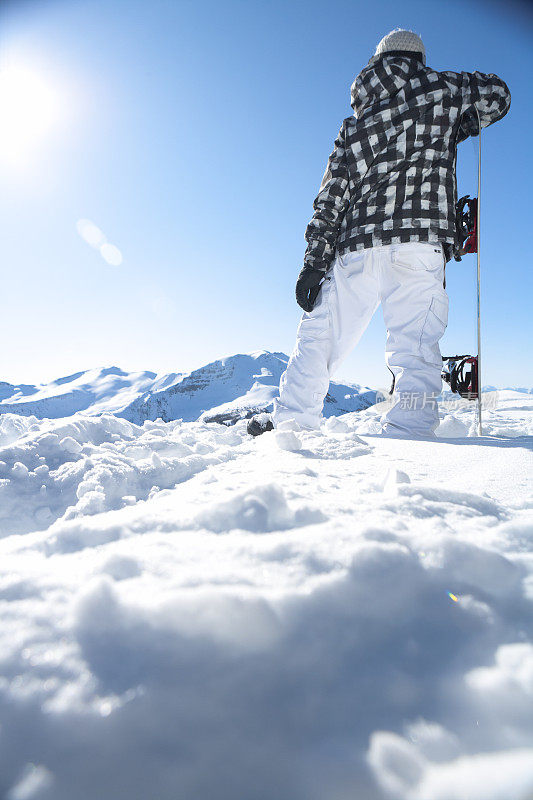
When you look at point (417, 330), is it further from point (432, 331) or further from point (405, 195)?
point (405, 195)

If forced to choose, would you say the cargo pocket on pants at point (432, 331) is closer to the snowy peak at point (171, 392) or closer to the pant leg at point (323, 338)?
the pant leg at point (323, 338)

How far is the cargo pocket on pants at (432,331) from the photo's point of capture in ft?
8.68

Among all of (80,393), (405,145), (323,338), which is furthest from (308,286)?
(80,393)

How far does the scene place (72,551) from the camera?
0.83m

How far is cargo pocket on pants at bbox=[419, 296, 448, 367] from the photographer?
8.68ft

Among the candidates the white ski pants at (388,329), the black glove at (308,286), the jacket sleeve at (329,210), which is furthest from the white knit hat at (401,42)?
the black glove at (308,286)

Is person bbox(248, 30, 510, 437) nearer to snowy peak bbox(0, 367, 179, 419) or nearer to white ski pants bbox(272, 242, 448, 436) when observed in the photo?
white ski pants bbox(272, 242, 448, 436)

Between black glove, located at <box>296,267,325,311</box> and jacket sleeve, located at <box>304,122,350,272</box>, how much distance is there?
0.05 m

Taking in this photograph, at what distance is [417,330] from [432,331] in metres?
0.10

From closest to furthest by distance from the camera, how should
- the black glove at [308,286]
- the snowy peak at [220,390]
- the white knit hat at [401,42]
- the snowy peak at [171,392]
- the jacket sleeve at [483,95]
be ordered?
the jacket sleeve at [483,95]
the white knit hat at [401,42]
the black glove at [308,286]
the snowy peak at [171,392]
the snowy peak at [220,390]

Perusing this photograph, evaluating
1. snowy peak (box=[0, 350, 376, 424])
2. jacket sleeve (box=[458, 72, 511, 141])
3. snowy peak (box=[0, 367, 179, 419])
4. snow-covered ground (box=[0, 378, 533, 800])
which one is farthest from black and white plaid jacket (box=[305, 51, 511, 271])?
snowy peak (box=[0, 367, 179, 419])

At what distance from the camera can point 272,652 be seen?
54 centimetres

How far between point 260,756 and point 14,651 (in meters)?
0.38

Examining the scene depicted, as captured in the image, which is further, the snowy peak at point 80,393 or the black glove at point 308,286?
the snowy peak at point 80,393
